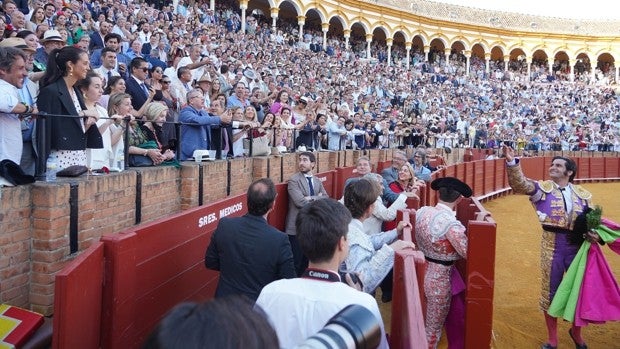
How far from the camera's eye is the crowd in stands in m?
5.05

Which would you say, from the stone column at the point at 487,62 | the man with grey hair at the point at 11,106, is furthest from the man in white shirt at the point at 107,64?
the stone column at the point at 487,62

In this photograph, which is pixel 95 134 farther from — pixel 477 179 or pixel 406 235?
pixel 477 179

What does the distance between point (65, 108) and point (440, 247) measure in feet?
9.53

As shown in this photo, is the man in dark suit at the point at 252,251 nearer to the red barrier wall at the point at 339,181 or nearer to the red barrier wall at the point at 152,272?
the red barrier wall at the point at 152,272

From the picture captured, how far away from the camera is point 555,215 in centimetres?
464

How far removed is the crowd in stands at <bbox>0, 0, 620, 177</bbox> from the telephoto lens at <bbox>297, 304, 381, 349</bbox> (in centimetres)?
268

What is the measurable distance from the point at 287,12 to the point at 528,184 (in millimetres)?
31485

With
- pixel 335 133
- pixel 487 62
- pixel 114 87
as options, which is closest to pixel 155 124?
pixel 114 87

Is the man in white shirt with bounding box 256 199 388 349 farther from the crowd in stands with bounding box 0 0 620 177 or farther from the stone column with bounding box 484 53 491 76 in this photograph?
the stone column with bounding box 484 53 491 76

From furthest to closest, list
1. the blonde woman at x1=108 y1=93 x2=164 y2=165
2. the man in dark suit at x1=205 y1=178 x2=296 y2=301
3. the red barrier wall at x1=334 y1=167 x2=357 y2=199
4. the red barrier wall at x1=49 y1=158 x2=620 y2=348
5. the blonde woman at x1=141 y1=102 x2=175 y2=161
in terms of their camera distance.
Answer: the red barrier wall at x1=334 y1=167 x2=357 y2=199
the blonde woman at x1=141 y1=102 x2=175 y2=161
the blonde woman at x1=108 y1=93 x2=164 y2=165
the man in dark suit at x1=205 y1=178 x2=296 y2=301
the red barrier wall at x1=49 y1=158 x2=620 y2=348

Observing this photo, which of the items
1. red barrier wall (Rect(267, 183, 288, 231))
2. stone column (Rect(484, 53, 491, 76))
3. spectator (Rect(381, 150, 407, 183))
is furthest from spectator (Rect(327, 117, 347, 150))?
stone column (Rect(484, 53, 491, 76))

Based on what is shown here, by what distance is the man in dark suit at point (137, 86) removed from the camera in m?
5.33

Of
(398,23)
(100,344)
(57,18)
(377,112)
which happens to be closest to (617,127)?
(398,23)

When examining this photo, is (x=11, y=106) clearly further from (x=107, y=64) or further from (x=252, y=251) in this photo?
(x=107, y=64)
